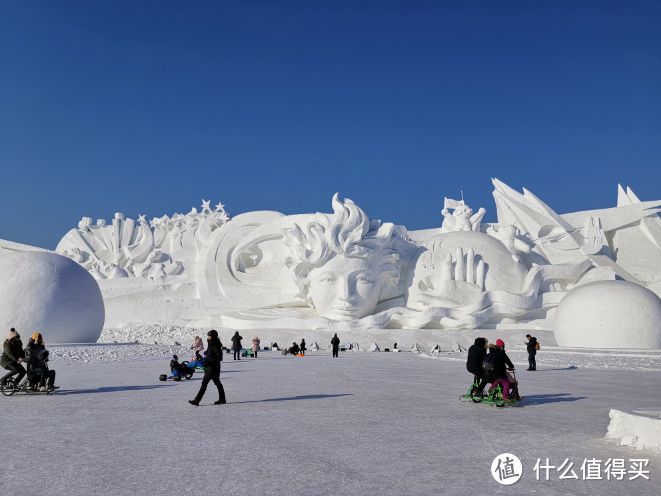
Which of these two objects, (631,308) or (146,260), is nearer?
(631,308)

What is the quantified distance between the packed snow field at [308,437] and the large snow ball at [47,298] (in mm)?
8089

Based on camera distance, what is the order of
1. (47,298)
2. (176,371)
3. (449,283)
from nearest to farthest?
(176,371)
(47,298)
(449,283)

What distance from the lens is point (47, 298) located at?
17.5m

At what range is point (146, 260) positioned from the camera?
1847 inches

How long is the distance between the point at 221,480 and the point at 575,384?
745 cm

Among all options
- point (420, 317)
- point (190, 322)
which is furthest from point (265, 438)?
point (190, 322)

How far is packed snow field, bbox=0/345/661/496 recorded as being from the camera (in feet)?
13.4

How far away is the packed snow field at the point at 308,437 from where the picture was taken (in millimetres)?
4090

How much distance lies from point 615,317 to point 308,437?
1470cm

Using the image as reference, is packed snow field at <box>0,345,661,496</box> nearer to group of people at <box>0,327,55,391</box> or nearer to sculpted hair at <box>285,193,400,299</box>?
group of people at <box>0,327,55,391</box>

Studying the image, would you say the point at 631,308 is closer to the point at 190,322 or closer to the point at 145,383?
the point at 145,383

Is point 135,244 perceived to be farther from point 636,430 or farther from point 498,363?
point 636,430

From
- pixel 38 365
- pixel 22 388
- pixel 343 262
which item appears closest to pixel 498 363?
pixel 38 365

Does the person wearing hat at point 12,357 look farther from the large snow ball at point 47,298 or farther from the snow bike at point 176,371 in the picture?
Result: the large snow ball at point 47,298
